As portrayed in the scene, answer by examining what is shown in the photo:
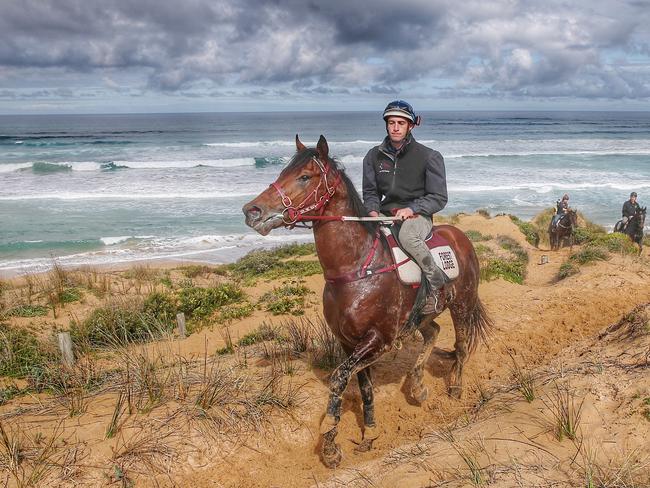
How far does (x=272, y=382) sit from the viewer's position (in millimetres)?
5297

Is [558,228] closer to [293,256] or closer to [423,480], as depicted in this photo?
[293,256]

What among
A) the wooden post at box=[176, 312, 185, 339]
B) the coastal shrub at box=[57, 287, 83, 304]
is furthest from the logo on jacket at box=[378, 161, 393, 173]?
the coastal shrub at box=[57, 287, 83, 304]

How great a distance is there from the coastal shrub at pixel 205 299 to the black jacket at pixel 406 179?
19.2 ft

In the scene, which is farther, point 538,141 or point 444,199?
point 538,141

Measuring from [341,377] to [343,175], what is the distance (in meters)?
1.83

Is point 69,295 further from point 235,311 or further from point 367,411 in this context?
point 367,411

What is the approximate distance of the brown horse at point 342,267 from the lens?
13.4 feet

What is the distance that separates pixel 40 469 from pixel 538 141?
66.8 meters

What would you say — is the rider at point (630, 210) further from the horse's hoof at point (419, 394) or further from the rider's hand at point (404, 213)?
Answer: the rider's hand at point (404, 213)

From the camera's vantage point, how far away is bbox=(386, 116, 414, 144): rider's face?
4.75 m

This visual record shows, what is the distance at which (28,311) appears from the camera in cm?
938

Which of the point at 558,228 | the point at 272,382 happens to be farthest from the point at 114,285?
the point at 558,228

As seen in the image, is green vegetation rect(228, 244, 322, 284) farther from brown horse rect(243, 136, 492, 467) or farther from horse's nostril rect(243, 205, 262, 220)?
horse's nostril rect(243, 205, 262, 220)

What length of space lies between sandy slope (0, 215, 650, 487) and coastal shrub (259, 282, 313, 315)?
8.58 ft
